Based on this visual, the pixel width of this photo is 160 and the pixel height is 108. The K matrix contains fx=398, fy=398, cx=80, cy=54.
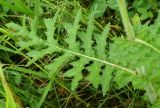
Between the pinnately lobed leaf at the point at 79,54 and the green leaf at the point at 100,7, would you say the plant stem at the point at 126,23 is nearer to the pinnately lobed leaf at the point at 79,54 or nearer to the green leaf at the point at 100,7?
the pinnately lobed leaf at the point at 79,54

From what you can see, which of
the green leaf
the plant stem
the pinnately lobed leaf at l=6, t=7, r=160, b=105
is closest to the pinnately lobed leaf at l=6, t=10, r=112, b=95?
the pinnately lobed leaf at l=6, t=7, r=160, b=105

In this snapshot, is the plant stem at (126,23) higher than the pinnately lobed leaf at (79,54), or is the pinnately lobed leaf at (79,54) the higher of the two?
the plant stem at (126,23)

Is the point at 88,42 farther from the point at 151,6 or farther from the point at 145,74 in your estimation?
the point at 151,6

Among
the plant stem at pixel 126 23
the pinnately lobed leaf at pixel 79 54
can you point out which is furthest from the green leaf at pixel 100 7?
the plant stem at pixel 126 23

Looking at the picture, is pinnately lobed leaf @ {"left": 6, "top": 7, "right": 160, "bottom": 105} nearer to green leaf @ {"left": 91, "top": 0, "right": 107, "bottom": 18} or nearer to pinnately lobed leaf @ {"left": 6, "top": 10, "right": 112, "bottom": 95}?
pinnately lobed leaf @ {"left": 6, "top": 10, "right": 112, "bottom": 95}

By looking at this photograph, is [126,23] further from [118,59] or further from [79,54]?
[79,54]

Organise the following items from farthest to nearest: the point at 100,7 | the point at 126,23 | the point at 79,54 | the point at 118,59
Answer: the point at 100,7 < the point at 79,54 < the point at 118,59 < the point at 126,23

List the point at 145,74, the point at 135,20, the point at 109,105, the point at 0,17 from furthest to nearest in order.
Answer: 1. the point at 0,17
2. the point at 109,105
3. the point at 145,74
4. the point at 135,20

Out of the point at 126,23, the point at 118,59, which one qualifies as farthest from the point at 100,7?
the point at 126,23

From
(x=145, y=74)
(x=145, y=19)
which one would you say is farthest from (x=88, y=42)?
(x=145, y=19)

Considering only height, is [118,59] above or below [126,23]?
below

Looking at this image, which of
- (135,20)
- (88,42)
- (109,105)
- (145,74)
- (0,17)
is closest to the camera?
(135,20)
